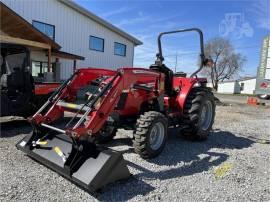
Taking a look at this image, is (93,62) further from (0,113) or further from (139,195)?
(139,195)

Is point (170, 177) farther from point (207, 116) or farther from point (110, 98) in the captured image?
point (207, 116)

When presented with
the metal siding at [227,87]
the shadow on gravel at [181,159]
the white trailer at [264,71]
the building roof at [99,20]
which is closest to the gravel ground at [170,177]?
the shadow on gravel at [181,159]

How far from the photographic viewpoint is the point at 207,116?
7.17 metres

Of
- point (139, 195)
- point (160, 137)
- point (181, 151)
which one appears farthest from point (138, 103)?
point (139, 195)

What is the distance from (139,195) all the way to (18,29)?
1273 cm

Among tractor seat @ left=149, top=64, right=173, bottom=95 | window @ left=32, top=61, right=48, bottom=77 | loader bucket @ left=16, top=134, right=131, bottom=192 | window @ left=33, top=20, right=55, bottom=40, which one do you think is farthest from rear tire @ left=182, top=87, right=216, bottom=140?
window @ left=33, top=20, right=55, bottom=40

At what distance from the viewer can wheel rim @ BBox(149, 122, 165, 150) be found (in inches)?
205

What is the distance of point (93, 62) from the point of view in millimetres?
19812

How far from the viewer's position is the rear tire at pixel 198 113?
20.5ft

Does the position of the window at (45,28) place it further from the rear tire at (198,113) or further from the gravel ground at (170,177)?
the rear tire at (198,113)

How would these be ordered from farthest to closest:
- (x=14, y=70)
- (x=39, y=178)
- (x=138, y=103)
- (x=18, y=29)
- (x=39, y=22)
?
(x=39, y=22)
(x=18, y=29)
(x=14, y=70)
(x=138, y=103)
(x=39, y=178)

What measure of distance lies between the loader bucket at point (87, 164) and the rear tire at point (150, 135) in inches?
31.9

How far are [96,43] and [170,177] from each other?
16.6 meters

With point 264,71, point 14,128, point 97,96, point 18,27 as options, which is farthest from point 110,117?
point 264,71
